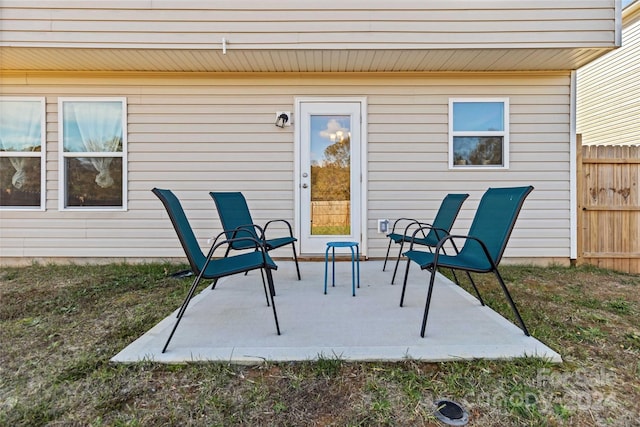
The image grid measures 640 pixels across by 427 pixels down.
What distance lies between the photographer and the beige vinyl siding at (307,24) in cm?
344

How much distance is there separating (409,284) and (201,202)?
283cm

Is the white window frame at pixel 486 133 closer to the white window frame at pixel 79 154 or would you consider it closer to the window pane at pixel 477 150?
the window pane at pixel 477 150

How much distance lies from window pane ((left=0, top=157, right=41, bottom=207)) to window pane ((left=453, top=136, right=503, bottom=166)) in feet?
18.2

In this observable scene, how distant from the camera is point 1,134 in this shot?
4.15 m

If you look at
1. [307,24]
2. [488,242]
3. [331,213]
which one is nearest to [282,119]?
[307,24]

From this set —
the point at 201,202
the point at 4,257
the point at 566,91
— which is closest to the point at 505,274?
the point at 566,91

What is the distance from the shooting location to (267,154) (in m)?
4.25

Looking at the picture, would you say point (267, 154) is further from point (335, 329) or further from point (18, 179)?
point (18, 179)

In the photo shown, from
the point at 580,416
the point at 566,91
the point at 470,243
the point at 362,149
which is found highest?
the point at 566,91

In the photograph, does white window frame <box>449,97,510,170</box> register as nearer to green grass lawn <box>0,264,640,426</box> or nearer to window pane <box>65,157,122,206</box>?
green grass lawn <box>0,264,640,426</box>

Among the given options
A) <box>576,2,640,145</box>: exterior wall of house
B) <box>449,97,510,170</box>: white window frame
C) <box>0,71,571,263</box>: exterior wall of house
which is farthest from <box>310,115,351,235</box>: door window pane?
<box>576,2,640,145</box>: exterior wall of house

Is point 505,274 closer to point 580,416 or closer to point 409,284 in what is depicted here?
point 409,284

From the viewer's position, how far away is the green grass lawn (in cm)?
134

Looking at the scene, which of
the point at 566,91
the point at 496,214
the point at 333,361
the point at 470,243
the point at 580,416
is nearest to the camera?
the point at 580,416
